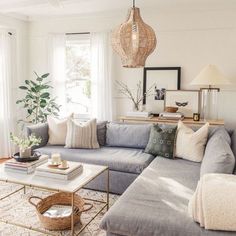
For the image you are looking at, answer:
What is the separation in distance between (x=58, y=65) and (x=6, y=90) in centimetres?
102

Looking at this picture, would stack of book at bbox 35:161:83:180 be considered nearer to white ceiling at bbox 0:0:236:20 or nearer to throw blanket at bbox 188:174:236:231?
throw blanket at bbox 188:174:236:231

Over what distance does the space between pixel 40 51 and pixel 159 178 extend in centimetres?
379

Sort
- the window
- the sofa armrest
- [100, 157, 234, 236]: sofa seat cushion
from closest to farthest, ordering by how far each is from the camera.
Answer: [100, 157, 234, 236]: sofa seat cushion → the sofa armrest → the window

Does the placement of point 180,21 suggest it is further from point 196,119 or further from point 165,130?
point 165,130

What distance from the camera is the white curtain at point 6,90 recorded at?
4961 mm

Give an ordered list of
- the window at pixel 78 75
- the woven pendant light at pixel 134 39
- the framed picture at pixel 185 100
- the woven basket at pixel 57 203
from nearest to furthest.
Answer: the woven pendant light at pixel 134 39, the woven basket at pixel 57 203, the framed picture at pixel 185 100, the window at pixel 78 75

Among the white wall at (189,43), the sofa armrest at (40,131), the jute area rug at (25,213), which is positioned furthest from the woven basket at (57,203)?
the white wall at (189,43)

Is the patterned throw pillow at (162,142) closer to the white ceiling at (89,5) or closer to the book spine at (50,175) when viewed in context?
the book spine at (50,175)

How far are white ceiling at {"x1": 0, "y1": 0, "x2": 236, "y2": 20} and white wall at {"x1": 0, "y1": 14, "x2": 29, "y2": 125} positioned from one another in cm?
26

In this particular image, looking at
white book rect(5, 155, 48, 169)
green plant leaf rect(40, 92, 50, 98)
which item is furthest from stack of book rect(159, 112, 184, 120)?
white book rect(5, 155, 48, 169)

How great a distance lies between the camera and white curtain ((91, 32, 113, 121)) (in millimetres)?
4957

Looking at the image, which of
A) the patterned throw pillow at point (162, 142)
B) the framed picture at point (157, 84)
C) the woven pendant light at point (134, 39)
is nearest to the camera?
the woven pendant light at point (134, 39)

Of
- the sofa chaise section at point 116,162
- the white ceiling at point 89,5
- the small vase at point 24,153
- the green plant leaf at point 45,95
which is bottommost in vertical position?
the sofa chaise section at point 116,162

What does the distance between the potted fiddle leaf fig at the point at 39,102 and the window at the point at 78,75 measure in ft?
1.13
